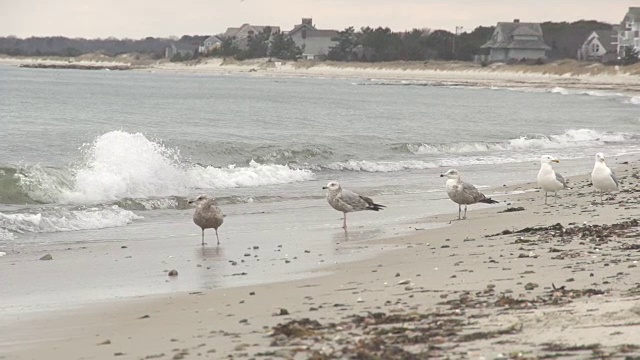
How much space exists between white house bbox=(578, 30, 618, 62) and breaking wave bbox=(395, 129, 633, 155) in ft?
338

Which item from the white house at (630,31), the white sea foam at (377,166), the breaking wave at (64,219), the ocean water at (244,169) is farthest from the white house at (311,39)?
the breaking wave at (64,219)

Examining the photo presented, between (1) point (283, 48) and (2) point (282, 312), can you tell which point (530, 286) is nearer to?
(2) point (282, 312)

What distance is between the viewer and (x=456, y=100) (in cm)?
7531

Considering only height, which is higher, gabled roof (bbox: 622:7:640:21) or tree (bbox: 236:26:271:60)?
gabled roof (bbox: 622:7:640:21)

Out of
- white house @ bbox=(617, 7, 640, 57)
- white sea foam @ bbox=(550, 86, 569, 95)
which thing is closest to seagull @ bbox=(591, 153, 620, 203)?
white sea foam @ bbox=(550, 86, 569, 95)

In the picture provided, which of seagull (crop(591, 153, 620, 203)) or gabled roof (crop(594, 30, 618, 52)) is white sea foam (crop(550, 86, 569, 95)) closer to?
gabled roof (crop(594, 30, 618, 52))

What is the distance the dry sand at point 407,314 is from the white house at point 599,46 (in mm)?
131768

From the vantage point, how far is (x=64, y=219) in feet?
52.5

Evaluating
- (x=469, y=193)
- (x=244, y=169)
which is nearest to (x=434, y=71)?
(x=244, y=169)

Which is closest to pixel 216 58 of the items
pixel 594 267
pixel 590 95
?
pixel 590 95

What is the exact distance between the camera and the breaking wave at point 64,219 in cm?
1531

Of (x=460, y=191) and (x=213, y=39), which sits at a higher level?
(x=213, y=39)

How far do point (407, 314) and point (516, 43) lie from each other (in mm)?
135629

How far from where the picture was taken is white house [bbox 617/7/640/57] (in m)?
133
